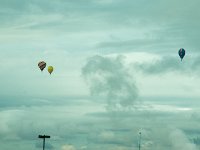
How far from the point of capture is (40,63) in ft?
534

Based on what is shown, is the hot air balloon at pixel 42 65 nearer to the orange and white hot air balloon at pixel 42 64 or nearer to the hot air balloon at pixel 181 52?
the orange and white hot air balloon at pixel 42 64

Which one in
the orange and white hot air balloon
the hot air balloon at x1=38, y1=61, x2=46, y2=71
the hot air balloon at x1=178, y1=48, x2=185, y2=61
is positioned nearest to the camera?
the hot air balloon at x1=178, y1=48, x2=185, y2=61

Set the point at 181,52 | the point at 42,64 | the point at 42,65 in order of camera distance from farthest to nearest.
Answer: the point at 42,64 < the point at 42,65 < the point at 181,52

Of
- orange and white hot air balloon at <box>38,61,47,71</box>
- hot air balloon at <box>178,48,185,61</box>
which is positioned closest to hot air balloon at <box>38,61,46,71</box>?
orange and white hot air balloon at <box>38,61,47,71</box>

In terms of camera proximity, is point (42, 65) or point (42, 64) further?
point (42, 64)

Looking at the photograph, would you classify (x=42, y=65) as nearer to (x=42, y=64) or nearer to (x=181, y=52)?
(x=42, y=64)

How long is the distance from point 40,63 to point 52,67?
5226 millimetres

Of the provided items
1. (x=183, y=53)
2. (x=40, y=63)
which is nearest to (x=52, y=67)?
(x=40, y=63)

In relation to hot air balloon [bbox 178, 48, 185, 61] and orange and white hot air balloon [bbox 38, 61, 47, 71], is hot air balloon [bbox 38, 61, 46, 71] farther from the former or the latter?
hot air balloon [bbox 178, 48, 185, 61]

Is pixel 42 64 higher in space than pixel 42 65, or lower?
higher

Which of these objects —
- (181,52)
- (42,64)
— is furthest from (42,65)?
(181,52)

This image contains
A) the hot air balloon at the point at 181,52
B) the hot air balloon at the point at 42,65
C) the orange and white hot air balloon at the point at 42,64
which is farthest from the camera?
the orange and white hot air balloon at the point at 42,64

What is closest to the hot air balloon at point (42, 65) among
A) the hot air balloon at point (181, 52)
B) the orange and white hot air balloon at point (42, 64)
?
the orange and white hot air balloon at point (42, 64)

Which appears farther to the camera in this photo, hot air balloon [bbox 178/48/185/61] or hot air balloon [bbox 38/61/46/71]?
hot air balloon [bbox 38/61/46/71]
